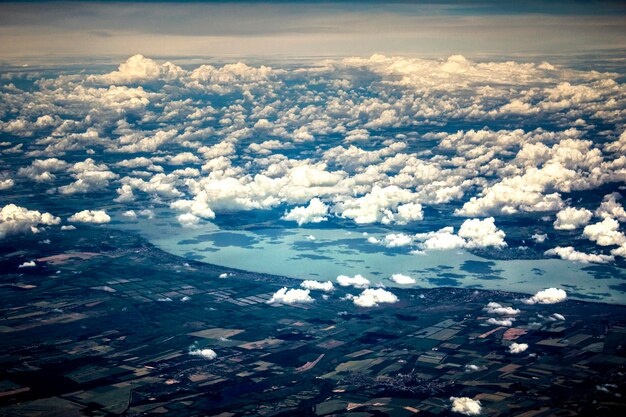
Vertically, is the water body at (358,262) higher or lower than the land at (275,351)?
lower

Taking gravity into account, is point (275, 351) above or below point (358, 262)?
above

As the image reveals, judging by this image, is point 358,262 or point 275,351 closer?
point 275,351

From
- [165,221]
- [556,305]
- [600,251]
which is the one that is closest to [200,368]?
[556,305]

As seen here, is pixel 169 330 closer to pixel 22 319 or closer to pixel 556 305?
pixel 22 319

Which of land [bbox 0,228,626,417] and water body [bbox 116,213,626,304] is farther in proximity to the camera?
water body [bbox 116,213,626,304]

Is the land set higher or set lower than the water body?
higher

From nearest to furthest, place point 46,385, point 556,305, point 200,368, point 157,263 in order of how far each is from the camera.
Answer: point 46,385 → point 200,368 → point 556,305 → point 157,263

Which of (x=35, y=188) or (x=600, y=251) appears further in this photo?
(x=35, y=188)

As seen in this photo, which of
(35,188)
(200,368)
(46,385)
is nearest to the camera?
(46,385)
